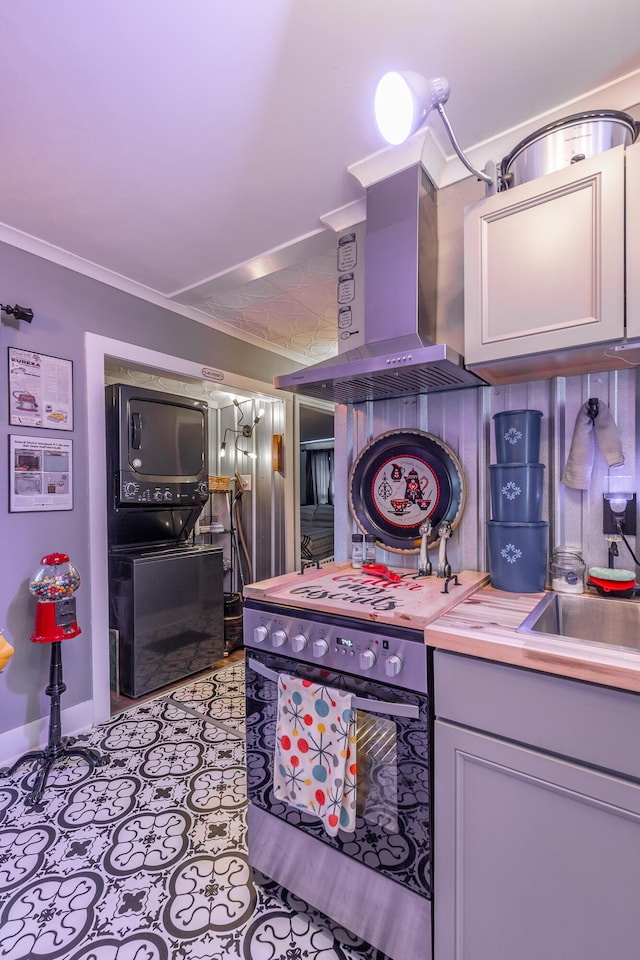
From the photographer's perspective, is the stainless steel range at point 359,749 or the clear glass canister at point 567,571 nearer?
the stainless steel range at point 359,749

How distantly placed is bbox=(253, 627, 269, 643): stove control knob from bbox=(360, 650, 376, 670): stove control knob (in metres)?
0.35

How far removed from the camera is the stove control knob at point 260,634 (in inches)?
53.7

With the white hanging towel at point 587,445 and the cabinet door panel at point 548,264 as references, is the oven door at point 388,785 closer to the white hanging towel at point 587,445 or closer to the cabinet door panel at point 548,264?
the white hanging towel at point 587,445

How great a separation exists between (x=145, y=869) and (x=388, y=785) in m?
0.99

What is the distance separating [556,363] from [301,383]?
89 cm

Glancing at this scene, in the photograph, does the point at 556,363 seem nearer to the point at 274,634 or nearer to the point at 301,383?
the point at 301,383

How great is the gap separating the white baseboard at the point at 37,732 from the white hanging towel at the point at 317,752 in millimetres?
1535

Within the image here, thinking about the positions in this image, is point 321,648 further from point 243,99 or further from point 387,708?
point 243,99

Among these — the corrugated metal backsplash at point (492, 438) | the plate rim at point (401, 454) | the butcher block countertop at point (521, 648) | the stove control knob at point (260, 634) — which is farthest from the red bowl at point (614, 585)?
the stove control knob at point (260, 634)

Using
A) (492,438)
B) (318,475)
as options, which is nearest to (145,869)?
(492,438)

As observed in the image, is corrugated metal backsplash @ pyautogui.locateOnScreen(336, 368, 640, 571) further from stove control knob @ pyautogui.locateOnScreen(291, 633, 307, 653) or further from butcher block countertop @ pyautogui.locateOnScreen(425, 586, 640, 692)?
stove control knob @ pyautogui.locateOnScreen(291, 633, 307, 653)

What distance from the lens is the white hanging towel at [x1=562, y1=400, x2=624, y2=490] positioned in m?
1.41

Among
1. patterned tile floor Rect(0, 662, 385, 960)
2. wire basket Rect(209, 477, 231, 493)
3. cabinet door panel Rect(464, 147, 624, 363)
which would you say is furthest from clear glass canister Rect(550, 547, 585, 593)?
wire basket Rect(209, 477, 231, 493)

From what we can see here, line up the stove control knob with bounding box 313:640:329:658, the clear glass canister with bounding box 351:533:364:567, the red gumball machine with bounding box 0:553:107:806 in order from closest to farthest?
Answer: the stove control knob with bounding box 313:640:329:658 < the clear glass canister with bounding box 351:533:364:567 < the red gumball machine with bounding box 0:553:107:806
